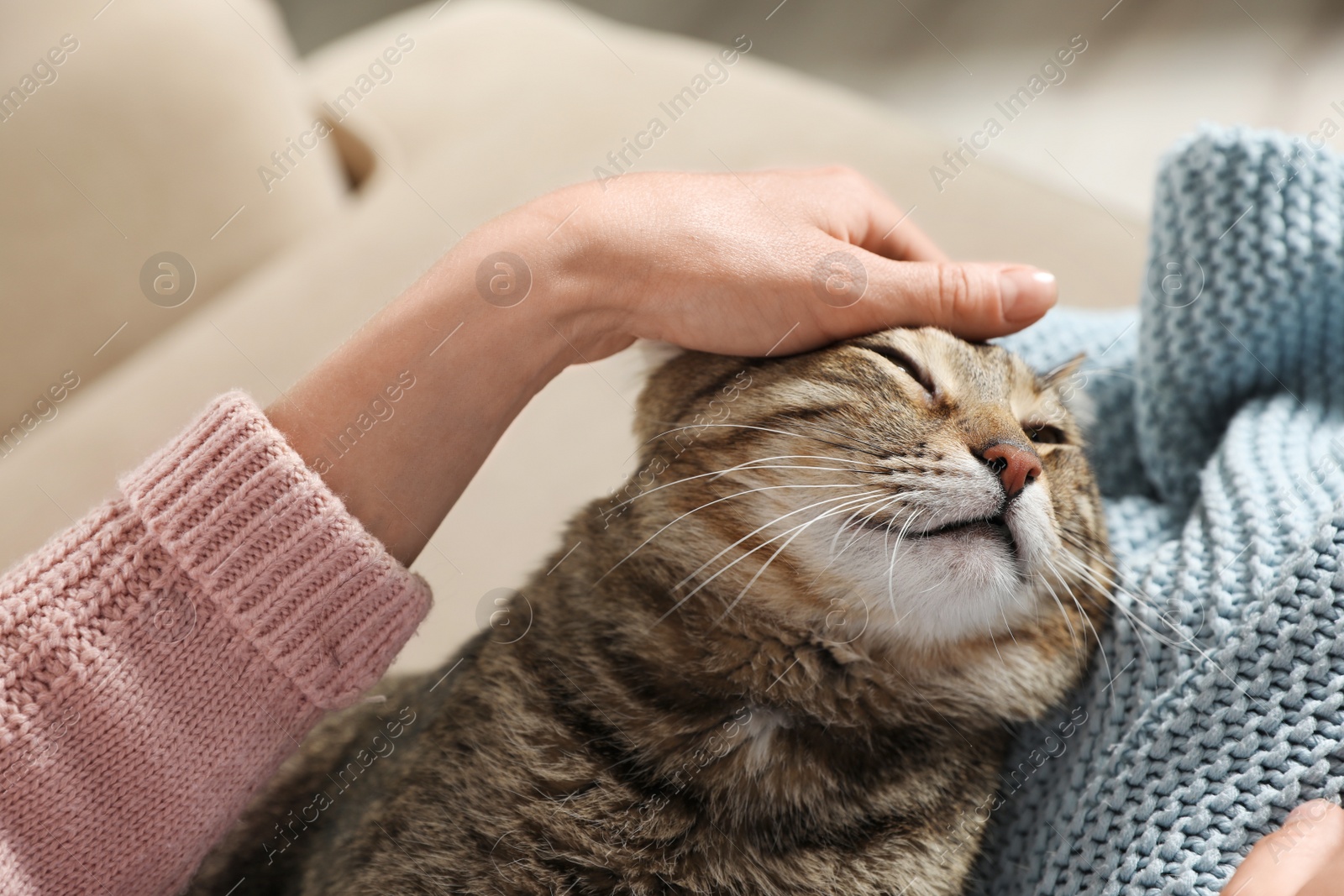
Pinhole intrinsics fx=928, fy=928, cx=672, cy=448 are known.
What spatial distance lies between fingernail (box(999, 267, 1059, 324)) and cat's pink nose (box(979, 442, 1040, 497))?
0.16m

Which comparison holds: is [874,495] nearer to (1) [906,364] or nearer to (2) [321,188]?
(1) [906,364]

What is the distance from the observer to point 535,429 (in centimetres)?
117

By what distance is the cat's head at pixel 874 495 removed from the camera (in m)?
0.84

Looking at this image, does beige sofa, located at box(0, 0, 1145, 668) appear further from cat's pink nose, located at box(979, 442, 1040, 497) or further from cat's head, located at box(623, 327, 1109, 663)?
cat's pink nose, located at box(979, 442, 1040, 497)

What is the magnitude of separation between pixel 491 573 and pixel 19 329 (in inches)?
36.4

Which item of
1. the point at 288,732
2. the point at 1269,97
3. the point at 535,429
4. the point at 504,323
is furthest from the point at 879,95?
the point at 288,732

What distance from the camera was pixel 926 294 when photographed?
912 millimetres

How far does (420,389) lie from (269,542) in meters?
0.19

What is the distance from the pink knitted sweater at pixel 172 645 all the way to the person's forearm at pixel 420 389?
4 centimetres

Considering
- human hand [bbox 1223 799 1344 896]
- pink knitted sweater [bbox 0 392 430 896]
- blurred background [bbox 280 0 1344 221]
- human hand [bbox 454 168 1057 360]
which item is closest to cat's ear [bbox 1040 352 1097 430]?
human hand [bbox 454 168 1057 360]

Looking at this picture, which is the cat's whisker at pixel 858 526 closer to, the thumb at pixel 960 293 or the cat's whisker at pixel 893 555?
the cat's whisker at pixel 893 555

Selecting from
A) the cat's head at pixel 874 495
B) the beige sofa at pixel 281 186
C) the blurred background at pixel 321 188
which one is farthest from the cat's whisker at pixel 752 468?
the beige sofa at pixel 281 186

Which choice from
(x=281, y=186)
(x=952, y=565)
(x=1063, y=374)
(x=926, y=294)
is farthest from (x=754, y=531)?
(x=281, y=186)

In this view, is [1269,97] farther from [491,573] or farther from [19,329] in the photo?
[19,329]
